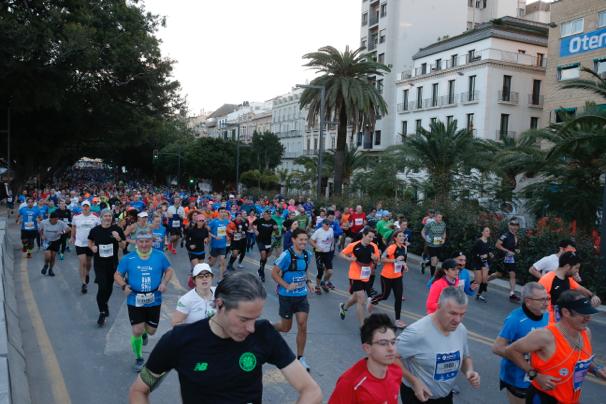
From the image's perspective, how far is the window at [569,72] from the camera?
32469 millimetres

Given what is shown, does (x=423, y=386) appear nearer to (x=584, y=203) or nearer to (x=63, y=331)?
(x=63, y=331)

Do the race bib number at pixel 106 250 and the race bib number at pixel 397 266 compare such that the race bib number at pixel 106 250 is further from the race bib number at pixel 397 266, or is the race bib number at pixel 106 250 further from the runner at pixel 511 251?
the runner at pixel 511 251

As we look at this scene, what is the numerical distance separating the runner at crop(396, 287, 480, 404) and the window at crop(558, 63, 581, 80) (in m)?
32.9

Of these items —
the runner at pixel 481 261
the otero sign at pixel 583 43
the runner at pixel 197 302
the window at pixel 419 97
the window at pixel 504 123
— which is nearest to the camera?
the runner at pixel 197 302

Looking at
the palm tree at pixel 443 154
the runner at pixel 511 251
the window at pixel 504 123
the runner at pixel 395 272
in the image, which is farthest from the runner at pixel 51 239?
the window at pixel 504 123

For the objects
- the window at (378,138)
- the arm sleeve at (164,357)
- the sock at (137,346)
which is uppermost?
the window at (378,138)

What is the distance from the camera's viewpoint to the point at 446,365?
4.07 meters

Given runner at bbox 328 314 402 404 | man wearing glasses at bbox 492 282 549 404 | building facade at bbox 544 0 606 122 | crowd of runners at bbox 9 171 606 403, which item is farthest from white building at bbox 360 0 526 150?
runner at bbox 328 314 402 404

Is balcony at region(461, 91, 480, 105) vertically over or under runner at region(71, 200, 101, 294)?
over

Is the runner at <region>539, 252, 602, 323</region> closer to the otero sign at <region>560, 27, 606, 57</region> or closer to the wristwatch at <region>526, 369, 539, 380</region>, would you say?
the wristwatch at <region>526, 369, 539, 380</region>

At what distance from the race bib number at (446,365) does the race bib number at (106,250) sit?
647 centimetres

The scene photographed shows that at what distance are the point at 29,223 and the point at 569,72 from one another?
31.0 m

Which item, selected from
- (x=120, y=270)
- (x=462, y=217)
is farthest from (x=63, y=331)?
(x=462, y=217)

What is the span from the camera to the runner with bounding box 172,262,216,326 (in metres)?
5.50
